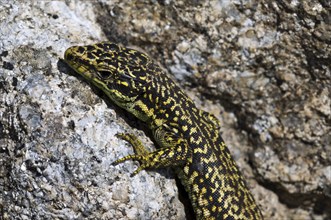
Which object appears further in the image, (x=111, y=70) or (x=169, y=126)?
(x=169, y=126)

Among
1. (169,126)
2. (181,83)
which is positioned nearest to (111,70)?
(169,126)

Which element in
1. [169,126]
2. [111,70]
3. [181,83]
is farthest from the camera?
[181,83]

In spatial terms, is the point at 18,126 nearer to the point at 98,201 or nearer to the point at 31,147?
the point at 31,147

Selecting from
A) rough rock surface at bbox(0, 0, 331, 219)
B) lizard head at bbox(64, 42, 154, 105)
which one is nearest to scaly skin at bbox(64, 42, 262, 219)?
lizard head at bbox(64, 42, 154, 105)

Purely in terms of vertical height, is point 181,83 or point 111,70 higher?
point 111,70

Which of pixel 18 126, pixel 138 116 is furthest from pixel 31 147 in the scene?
pixel 138 116

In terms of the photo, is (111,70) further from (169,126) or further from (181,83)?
(181,83)
